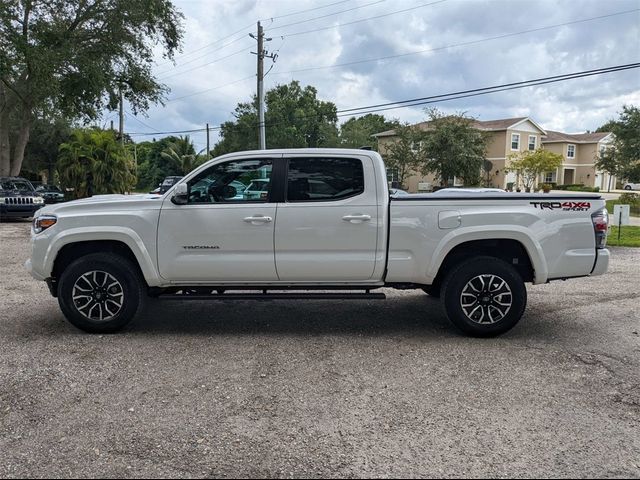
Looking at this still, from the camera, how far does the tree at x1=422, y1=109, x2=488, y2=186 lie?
118 ft

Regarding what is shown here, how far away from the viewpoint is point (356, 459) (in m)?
2.97

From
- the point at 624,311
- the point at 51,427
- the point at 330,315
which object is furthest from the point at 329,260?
the point at 624,311

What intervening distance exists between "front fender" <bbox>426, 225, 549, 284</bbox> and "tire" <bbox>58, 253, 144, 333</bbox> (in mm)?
3100

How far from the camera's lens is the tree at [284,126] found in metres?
57.6

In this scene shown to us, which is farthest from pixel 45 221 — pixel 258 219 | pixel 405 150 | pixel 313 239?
pixel 405 150

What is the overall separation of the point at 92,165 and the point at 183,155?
30687mm

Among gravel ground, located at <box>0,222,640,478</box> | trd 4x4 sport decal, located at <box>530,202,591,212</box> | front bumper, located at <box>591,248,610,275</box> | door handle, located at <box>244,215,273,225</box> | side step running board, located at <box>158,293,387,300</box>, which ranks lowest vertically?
gravel ground, located at <box>0,222,640,478</box>

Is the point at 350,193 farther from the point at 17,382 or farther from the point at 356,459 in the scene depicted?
the point at 17,382

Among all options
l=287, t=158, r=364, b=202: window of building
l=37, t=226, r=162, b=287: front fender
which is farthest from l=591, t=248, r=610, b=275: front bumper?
l=37, t=226, r=162, b=287: front fender

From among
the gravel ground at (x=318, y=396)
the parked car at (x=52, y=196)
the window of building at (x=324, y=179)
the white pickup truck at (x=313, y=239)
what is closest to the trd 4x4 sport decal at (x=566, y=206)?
the white pickup truck at (x=313, y=239)

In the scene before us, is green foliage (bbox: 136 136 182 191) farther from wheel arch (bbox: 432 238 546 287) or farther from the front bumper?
the front bumper

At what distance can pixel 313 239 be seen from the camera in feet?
16.7

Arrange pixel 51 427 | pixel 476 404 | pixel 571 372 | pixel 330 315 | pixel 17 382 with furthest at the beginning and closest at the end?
pixel 330 315, pixel 571 372, pixel 17 382, pixel 476 404, pixel 51 427

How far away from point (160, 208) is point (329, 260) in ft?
5.95
